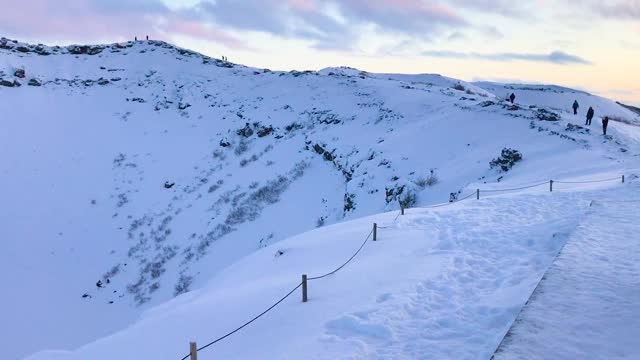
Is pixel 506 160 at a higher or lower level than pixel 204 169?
higher

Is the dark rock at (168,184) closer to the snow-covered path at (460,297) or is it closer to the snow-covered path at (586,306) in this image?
the snow-covered path at (460,297)

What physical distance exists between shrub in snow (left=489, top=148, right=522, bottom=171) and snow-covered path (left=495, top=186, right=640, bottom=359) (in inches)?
456

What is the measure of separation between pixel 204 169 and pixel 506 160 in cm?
2015

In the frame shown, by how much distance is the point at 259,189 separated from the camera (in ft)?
96.4

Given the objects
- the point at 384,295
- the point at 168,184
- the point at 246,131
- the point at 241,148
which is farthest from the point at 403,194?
the point at 246,131

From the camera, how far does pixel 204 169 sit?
118ft

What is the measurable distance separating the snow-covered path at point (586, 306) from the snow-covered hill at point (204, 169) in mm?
1058

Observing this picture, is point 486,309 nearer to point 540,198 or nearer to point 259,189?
point 540,198

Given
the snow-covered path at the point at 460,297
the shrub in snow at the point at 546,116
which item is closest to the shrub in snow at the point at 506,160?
the shrub in snow at the point at 546,116

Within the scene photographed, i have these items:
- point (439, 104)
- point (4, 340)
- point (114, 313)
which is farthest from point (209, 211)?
point (439, 104)

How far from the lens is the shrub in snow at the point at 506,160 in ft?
75.7

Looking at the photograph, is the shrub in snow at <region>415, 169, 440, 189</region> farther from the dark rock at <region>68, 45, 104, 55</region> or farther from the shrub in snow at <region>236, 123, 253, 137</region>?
the dark rock at <region>68, 45, 104, 55</region>

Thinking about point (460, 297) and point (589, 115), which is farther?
point (589, 115)

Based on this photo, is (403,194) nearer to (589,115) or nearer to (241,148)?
(589,115)
